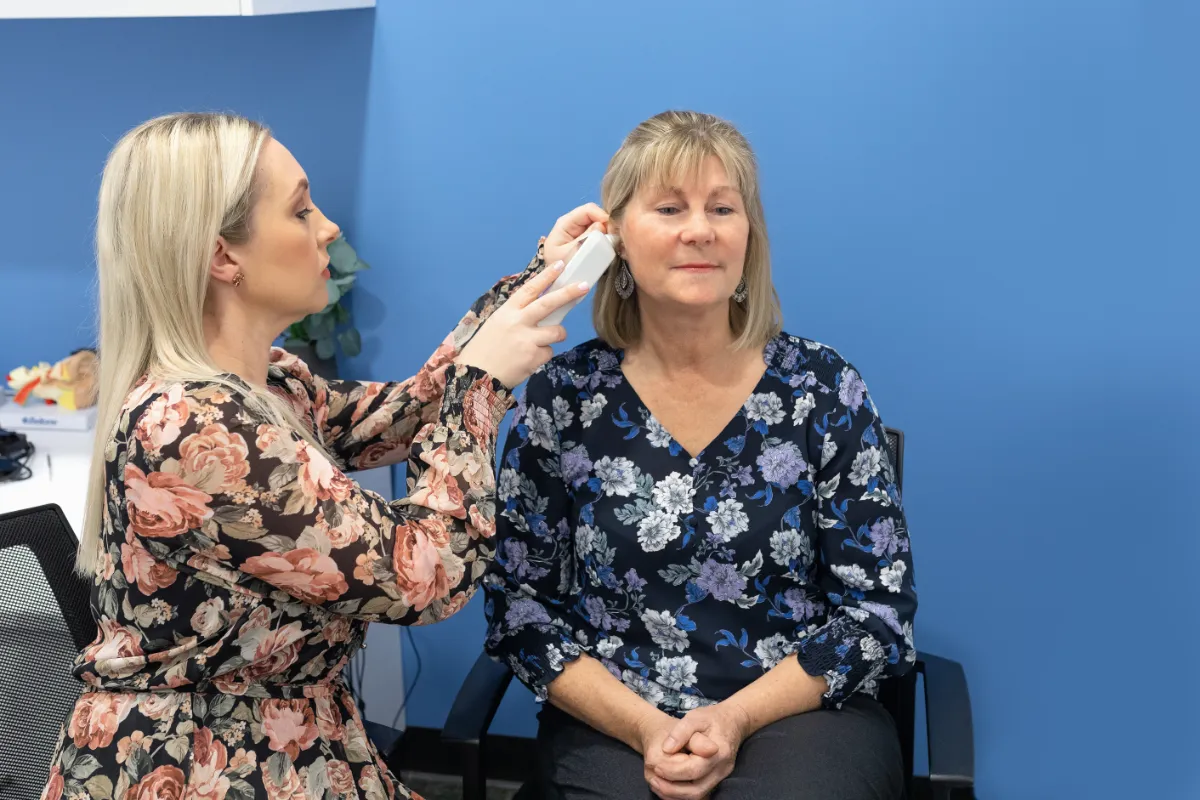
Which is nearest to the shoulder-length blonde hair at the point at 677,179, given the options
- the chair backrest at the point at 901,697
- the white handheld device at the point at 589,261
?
the white handheld device at the point at 589,261

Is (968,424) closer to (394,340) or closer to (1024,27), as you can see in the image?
(1024,27)

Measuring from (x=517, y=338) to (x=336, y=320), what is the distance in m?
0.96

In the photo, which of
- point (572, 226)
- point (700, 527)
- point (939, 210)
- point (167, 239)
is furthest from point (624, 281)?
point (167, 239)

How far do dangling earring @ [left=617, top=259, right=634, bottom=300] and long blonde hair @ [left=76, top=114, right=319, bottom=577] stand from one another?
2.08 ft

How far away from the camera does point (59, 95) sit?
244 centimetres

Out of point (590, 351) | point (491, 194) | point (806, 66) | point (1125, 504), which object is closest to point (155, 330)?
point (590, 351)

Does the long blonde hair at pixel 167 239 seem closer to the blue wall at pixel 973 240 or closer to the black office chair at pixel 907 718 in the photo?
the black office chair at pixel 907 718

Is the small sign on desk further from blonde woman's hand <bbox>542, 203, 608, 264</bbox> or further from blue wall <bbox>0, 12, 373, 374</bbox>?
blonde woman's hand <bbox>542, 203, 608, 264</bbox>

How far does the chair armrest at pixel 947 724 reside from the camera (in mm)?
1558

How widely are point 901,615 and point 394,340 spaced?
3.87 ft

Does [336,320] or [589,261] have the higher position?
[589,261]

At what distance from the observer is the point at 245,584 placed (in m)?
1.32

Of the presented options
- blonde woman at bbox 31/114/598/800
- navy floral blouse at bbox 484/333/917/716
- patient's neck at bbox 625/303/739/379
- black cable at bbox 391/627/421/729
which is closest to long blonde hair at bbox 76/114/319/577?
blonde woman at bbox 31/114/598/800

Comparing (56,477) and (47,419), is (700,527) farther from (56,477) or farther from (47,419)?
(47,419)
